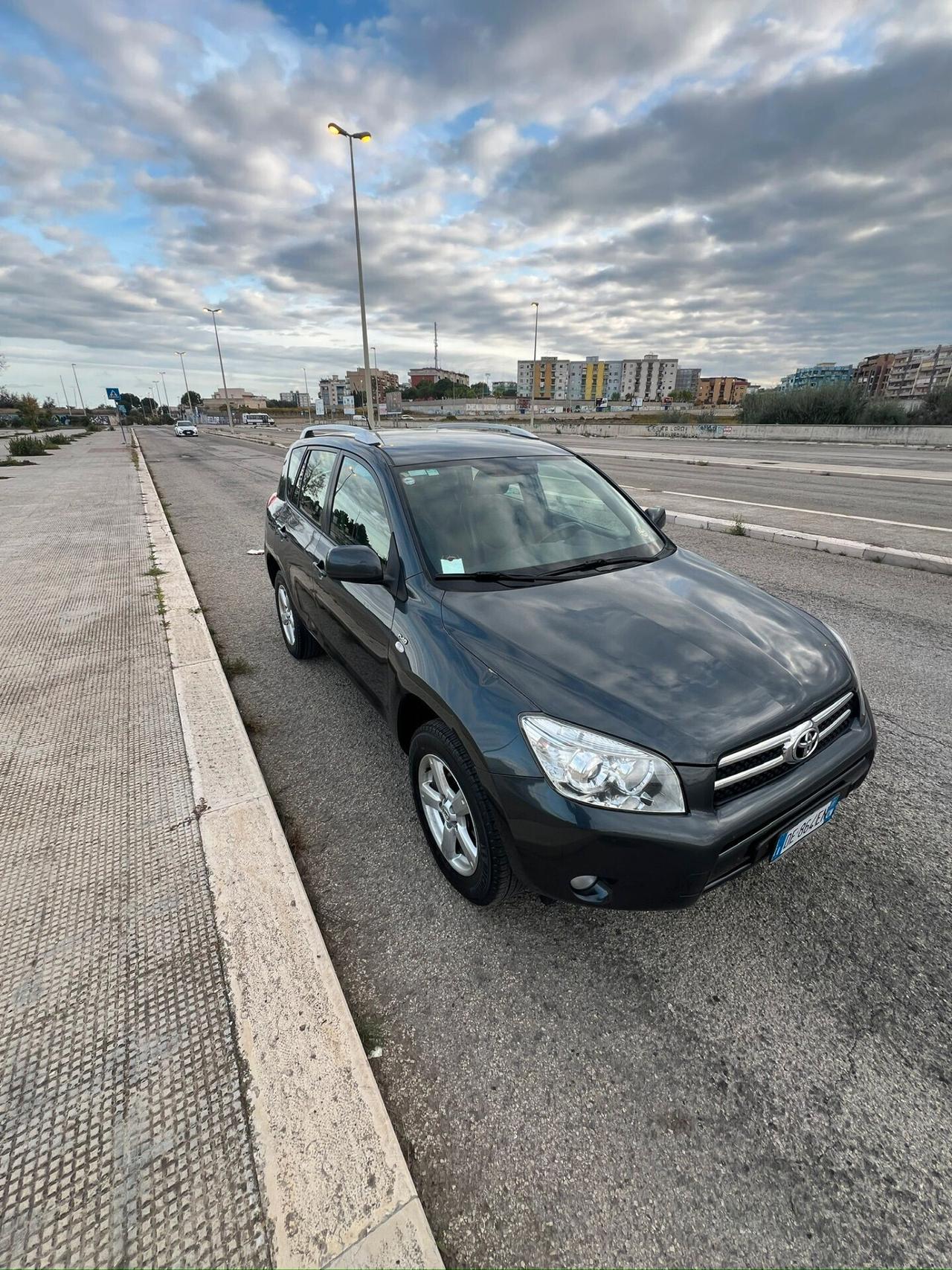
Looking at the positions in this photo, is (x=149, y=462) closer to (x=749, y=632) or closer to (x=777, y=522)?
(x=777, y=522)

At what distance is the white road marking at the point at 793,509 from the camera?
8.98 metres

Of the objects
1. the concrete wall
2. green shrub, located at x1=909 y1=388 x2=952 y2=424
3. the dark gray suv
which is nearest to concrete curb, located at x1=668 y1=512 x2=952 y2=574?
the dark gray suv

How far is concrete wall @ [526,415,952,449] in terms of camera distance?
3406 centimetres

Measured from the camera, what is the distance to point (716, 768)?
6.05 feet

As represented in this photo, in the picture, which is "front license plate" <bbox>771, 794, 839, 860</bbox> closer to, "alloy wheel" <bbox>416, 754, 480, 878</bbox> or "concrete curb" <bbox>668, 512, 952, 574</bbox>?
"alloy wheel" <bbox>416, 754, 480, 878</bbox>

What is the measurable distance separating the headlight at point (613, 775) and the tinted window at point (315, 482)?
270 centimetres

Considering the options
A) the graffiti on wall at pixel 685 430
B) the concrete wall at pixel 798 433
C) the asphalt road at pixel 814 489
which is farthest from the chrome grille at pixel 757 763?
the graffiti on wall at pixel 685 430

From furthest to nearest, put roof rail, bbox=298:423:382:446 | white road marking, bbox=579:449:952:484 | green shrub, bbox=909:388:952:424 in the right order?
green shrub, bbox=909:388:952:424
white road marking, bbox=579:449:952:484
roof rail, bbox=298:423:382:446

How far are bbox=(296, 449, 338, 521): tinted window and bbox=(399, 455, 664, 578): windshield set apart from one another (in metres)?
1.01

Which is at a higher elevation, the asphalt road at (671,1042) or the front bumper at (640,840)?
the front bumper at (640,840)

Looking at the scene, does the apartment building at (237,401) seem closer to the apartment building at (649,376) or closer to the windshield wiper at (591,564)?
the apartment building at (649,376)

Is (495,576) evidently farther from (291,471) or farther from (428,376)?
(428,376)

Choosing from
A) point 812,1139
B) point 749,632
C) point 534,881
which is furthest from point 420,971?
point 749,632

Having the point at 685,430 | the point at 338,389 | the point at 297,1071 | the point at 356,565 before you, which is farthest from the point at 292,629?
the point at 338,389
